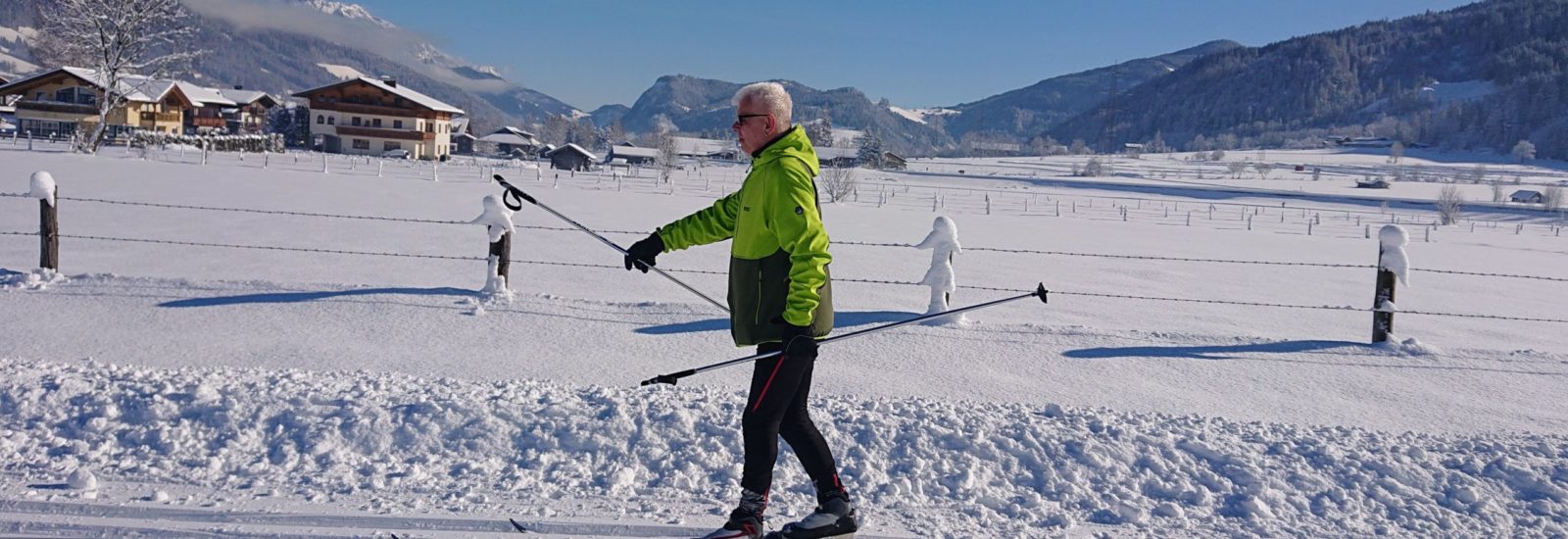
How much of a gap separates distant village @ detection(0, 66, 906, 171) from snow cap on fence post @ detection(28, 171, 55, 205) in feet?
168

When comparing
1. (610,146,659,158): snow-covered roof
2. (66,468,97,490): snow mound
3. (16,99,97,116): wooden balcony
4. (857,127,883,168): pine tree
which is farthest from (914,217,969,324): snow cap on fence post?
(610,146,659,158): snow-covered roof

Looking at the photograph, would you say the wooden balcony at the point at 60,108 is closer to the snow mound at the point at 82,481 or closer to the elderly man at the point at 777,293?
the snow mound at the point at 82,481

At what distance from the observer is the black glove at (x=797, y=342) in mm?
3432

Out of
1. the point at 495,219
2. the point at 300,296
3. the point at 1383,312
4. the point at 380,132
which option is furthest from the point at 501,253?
the point at 380,132

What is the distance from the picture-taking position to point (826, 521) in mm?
3867

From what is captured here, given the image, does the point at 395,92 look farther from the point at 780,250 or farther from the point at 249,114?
the point at 780,250

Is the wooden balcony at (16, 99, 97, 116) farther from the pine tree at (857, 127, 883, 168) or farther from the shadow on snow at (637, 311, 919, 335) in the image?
the shadow on snow at (637, 311, 919, 335)

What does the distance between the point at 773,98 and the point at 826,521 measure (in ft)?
5.40

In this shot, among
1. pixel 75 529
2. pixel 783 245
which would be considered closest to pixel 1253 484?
pixel 783 245

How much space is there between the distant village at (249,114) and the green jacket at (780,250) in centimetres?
5676

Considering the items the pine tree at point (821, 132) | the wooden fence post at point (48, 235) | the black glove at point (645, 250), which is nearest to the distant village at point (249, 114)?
the wooden fence post at point (48, 235)

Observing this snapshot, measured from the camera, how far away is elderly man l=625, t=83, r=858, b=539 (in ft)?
11.0

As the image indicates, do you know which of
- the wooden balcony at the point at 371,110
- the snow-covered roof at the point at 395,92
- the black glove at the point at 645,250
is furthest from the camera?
the wooden balcony at the point at 371,110

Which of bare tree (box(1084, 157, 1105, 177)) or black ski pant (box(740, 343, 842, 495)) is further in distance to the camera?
bare tree (box(1084, 157, 1105, 177))
